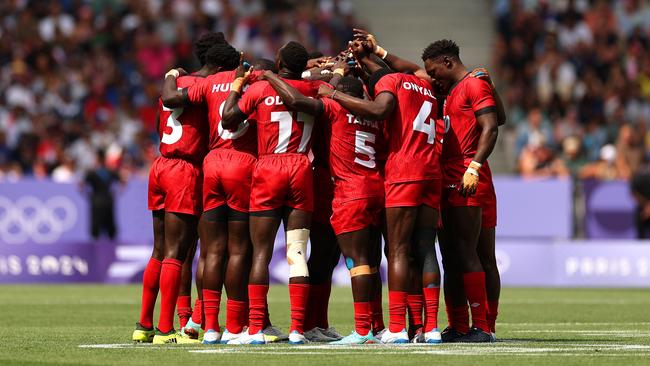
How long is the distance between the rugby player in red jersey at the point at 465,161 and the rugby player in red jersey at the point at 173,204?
2137 mm

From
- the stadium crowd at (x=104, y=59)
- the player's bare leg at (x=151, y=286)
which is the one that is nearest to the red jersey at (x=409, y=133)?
the player's bare leg at (x=151, y=286)

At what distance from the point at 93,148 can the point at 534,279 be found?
378 inches

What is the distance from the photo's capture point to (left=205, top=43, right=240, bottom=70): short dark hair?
12.6 m

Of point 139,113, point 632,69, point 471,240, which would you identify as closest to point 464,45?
point 632,69

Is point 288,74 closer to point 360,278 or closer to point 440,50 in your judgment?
point 440,50

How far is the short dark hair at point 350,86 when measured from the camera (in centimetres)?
1210

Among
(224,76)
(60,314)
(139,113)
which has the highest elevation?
(139,113)

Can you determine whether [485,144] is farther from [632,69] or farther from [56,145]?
[632,69]

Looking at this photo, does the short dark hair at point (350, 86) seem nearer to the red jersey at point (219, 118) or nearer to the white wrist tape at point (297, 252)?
the red jersey at point (219, 118)

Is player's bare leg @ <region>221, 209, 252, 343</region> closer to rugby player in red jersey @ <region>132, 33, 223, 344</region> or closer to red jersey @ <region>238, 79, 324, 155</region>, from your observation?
rugby player in red jersey @ <region>132, 33, 223, 344</region>

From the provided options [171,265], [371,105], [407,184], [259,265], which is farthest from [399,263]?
[171,265]

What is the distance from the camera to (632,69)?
32.4 meters

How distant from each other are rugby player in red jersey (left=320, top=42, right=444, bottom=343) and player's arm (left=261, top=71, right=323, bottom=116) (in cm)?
21

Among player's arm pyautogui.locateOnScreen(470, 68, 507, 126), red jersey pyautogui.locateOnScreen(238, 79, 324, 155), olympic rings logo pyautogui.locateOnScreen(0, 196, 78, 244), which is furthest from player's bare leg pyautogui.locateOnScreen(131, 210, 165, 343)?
olympic rings logo pyautogui.locateOnScreen(0, 196, 78, 244)
